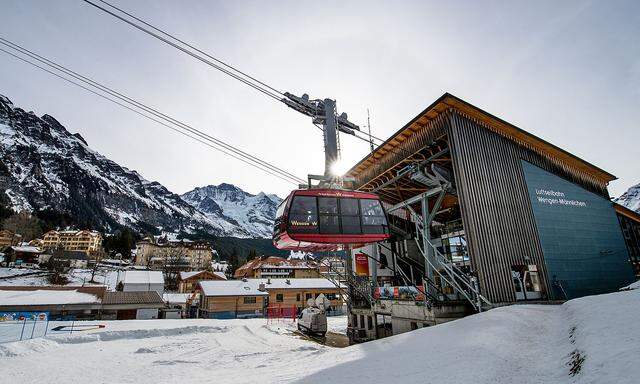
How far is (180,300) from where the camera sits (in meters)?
50.3

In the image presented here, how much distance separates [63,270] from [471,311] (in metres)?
88.1

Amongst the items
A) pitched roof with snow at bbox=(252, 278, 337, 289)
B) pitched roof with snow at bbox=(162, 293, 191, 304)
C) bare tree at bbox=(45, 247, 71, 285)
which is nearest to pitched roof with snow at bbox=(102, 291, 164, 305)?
pitched roof with snow at bbox=(162, 293, 191, 304)

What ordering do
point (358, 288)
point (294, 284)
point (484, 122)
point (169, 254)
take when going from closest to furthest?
point (484, 122), point (358, 288), point (294, 284), point (169, 254)

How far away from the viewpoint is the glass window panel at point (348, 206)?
44.7ft

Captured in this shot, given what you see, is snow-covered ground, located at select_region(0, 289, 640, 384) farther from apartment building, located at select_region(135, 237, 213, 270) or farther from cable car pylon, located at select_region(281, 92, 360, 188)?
apartment building, located at select_region(135, 237, 213, 270)

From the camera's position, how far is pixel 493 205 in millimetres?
15227

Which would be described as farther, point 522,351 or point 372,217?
point 372,217

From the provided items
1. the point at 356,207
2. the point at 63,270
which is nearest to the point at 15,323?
the point at 356,207

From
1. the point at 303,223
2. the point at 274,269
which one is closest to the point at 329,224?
the point at 303,223

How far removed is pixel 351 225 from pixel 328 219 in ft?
3.64

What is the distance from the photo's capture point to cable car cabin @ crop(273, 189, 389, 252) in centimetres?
1267

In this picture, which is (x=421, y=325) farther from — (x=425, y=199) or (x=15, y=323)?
(x=15, y=323)

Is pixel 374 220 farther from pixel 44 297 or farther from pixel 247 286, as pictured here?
pixel 44 297

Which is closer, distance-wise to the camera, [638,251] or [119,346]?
[119,346]
